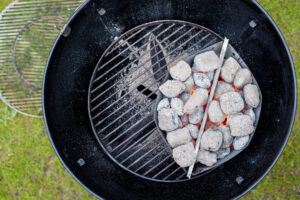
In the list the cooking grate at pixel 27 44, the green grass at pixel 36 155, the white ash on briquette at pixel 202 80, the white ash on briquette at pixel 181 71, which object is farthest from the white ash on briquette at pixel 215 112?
the cooking grate at pixel 27 44

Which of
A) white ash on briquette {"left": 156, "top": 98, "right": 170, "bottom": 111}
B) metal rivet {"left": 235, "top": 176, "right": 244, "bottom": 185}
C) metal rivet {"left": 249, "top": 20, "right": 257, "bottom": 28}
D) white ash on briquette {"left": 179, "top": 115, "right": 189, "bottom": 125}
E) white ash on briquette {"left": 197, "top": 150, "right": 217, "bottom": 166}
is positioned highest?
metal rivet {"left": 249, "top": 20, "right": 257, "bottom": 28}

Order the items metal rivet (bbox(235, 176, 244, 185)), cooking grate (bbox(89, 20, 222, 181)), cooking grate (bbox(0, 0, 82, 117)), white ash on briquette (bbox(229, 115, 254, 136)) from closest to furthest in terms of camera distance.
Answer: white ash on briquette (bbox(229, 115, 254, 136))
metal rivet (bbox(235, 176, 244, 185))
cooking grate (bbox(89, 20, 222, 181))
cooking grate (bbox(0, 0, 82, 117))

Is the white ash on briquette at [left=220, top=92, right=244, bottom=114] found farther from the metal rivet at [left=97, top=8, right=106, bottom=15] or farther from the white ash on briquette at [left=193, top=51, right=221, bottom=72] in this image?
the metal rivet at [left=97, top=8, right=106, bottom=15]

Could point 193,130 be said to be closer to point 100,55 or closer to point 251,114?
point 251,114

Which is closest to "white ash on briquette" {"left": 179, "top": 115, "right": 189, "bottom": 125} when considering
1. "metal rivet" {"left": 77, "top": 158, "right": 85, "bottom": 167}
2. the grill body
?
the grill body

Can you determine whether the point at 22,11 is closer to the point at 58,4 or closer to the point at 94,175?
the point at 58,4

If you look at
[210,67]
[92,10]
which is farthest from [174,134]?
[92,10]
